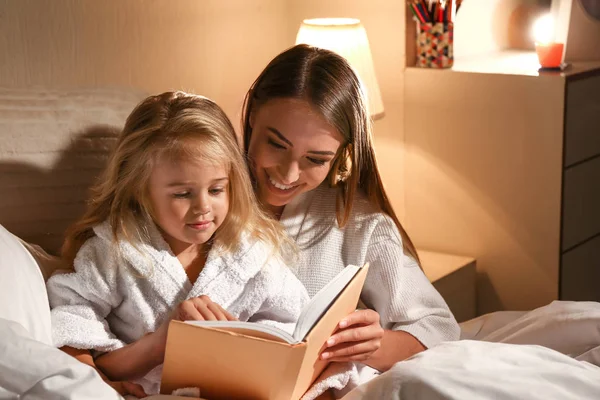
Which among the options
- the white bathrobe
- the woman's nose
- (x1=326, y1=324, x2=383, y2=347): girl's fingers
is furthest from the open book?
the woman's nose

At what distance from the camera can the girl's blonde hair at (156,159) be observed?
5.01 ft

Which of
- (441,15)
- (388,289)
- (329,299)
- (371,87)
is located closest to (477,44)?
(441,15)

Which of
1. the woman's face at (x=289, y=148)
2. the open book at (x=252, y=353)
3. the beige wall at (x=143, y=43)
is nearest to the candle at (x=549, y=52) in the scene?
the beige wall at (x=143, y=43)

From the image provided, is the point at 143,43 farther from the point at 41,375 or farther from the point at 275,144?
the point at 41,375

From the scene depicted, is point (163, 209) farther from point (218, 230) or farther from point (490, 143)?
point (490, 143)

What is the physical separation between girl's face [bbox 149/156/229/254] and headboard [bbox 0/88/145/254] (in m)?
0.29

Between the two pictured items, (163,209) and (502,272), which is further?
(502,272)

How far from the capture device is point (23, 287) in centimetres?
141

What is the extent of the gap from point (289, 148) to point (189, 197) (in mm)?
285

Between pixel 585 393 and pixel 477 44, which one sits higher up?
pixel 477 44

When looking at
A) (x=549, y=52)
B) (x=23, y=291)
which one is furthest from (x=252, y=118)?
(x=549, y=52)

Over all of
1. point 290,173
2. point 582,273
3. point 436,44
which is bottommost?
point 582,273

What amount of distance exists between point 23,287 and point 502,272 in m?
1.65

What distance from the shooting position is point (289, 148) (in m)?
1.74
